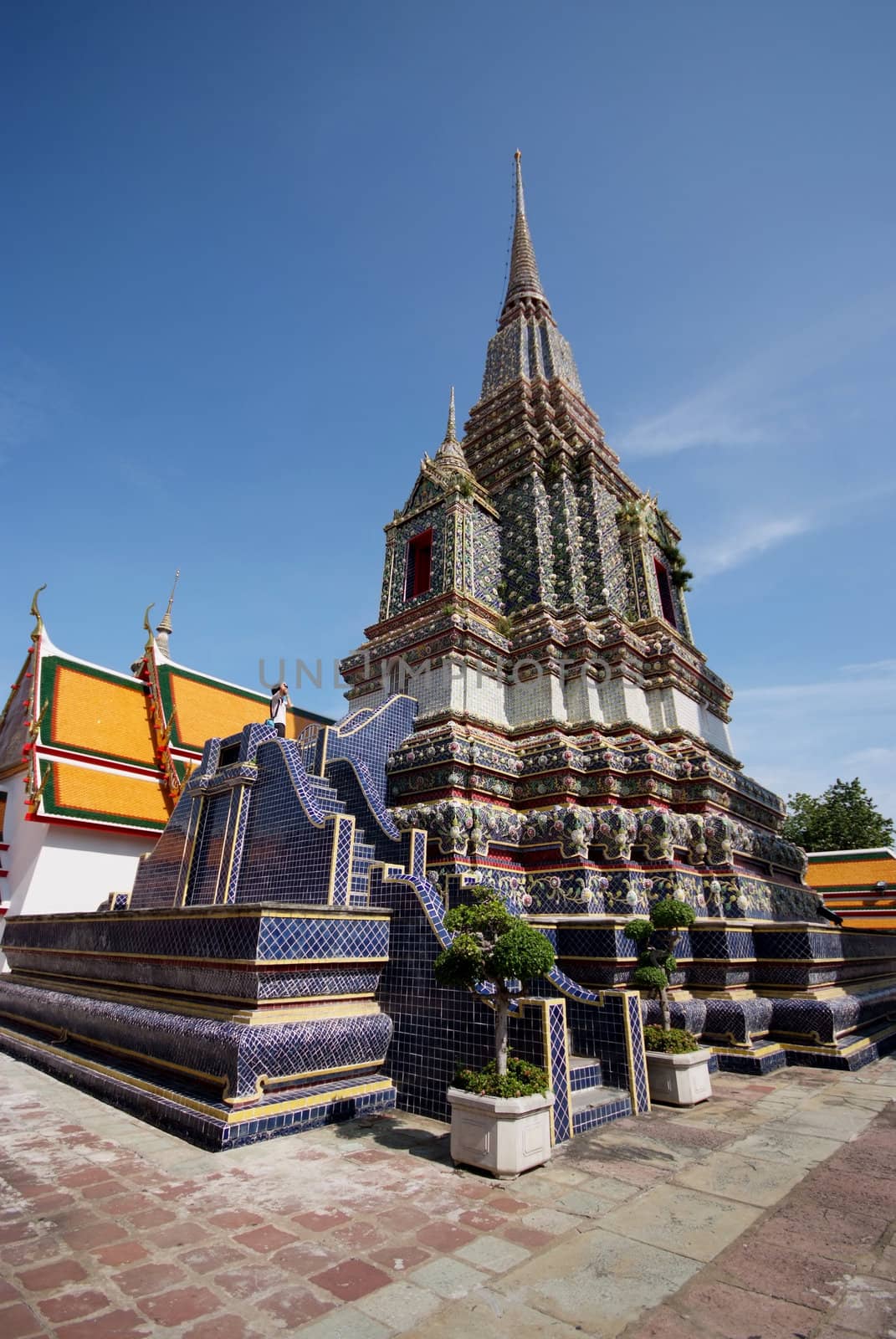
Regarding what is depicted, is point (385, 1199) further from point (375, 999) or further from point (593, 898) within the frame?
point (593, 898)

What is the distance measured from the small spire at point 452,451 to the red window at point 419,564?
218 cm

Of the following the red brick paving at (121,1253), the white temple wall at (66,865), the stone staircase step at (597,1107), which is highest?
the white temple wall at (66,865)

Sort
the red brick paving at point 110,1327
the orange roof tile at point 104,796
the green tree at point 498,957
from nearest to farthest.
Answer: the red brick paving at point 110,1327 → the green tree at point 498,957 → the orange roof tile at point 104,796

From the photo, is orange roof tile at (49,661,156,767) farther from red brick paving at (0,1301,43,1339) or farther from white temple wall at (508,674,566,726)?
red brick paving at (0,1301,43,1339)

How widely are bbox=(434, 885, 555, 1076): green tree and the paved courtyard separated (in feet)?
3.56

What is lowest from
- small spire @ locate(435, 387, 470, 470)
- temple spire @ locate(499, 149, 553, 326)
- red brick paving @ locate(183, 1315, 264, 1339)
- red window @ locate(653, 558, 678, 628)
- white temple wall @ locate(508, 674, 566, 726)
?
red brick paving @ locate(183, 1315, 264, 1339)

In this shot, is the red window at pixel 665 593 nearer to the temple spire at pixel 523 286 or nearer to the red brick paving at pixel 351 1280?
the temple spire at pixel 523 286

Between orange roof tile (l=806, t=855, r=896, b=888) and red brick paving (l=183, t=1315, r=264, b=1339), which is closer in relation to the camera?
red brick paving (l=183, t=1315, r=264, b=1339)

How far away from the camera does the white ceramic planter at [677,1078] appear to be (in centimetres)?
685

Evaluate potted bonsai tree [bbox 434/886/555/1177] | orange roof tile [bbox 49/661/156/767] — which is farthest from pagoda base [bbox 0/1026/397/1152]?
orange roof tile [bbox 49/661/156/767]

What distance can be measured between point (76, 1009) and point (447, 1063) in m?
5.39

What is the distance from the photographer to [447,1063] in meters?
6.29

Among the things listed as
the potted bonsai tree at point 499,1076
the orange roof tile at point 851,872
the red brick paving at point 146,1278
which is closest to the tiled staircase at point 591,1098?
the potted bonsai tree at point 499,1076

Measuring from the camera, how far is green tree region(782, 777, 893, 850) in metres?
33.3
